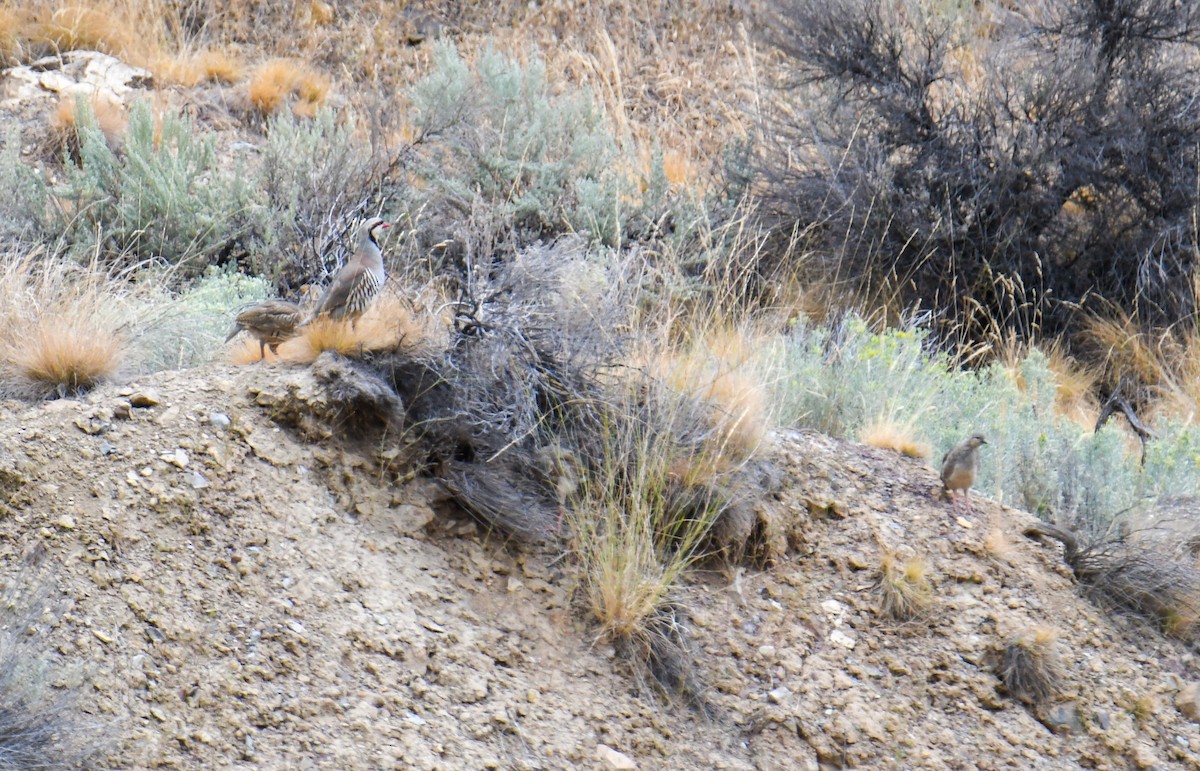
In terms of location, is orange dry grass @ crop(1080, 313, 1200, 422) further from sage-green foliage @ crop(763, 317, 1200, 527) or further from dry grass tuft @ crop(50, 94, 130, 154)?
dry grass tuft @ crop(50, 94, 130, 154)

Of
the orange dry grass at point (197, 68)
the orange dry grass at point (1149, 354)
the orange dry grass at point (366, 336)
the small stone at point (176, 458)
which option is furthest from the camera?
the orange dry grass at point (197, 68)

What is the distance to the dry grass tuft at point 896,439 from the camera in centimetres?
549

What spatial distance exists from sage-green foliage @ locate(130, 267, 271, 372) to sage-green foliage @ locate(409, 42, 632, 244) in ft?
6.19

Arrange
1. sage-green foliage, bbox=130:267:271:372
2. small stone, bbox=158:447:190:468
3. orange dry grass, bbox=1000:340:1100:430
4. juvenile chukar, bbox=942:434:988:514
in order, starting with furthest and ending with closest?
orange dry grass, bbox=1000:340:1100:430 < sage-green foliage, bbox=130:267:271:372 < juvenile chukar, bbox=942:434:988:514 < small stone, bbox=158:447:190:468

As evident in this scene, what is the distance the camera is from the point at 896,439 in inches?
217

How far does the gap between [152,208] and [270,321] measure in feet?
10.4

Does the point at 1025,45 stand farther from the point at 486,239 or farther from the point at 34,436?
the point at 34,436

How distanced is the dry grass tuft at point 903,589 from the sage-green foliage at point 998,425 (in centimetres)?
91

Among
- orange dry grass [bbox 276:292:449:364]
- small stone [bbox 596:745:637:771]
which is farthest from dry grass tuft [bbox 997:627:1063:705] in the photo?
orange dry grass [bbox 276:292:449:364]

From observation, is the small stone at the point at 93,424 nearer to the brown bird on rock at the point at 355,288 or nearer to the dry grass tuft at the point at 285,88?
the brown bird on rock at the point at 355,288

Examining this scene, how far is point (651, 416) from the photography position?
15.2 feet

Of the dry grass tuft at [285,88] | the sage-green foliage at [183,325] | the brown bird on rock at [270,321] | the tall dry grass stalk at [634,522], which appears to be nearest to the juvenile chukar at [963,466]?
the tall dry grass stalk at [634,522]

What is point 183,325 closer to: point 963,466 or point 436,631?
point 436,631

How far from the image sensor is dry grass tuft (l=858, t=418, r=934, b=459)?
5492mm
